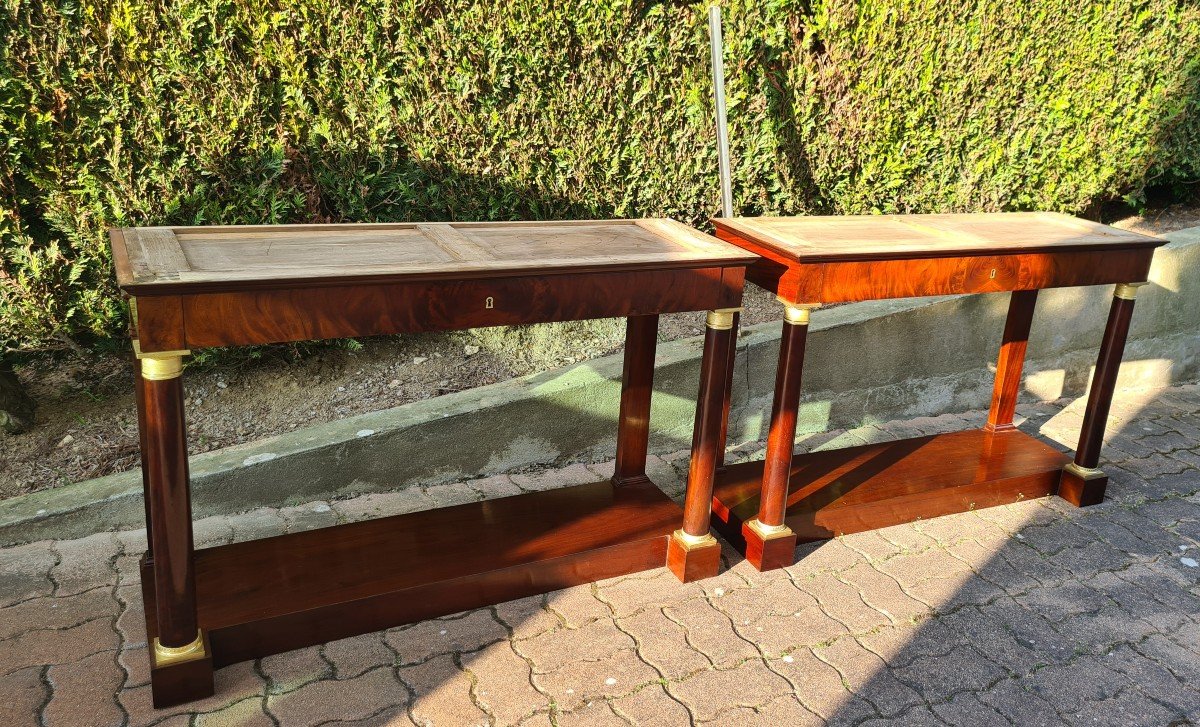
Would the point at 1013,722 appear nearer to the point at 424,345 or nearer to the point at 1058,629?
the point at 1058,629

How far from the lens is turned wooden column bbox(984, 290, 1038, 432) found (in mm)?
3898

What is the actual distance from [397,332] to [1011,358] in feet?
9.43

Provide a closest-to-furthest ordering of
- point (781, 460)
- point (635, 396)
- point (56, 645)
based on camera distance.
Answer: point (56, 645) < point (781, 460) < point (635, 396)

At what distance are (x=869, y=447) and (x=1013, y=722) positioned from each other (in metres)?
1.57

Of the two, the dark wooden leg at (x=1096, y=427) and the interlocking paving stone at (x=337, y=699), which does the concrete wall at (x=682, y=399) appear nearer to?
the dark wooden leg at (x=1096, y=427)

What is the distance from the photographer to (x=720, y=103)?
396 cm

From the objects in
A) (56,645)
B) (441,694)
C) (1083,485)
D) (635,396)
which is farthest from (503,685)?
(1083,485)

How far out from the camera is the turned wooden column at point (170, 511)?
2.12m

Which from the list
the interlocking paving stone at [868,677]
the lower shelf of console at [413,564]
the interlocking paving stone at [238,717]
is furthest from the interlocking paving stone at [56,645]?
the interlocking paving stone at [868,677]

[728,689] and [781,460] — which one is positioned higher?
[781,460]

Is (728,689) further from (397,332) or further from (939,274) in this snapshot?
(939,274)

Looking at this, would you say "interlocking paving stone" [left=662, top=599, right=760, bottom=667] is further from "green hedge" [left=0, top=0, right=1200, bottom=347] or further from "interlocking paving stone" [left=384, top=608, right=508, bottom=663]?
"green hedge" [left=0, top=0, right=1200, bottom=347]

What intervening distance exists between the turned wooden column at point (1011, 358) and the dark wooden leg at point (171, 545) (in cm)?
326

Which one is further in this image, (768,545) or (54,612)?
(768,545)
